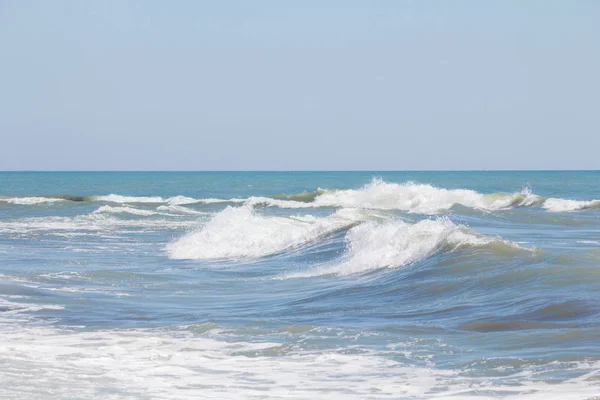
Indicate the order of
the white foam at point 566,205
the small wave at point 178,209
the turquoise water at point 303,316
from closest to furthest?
the turquoise water at point 303,316 < the white foam at point 566,205 < the small wave at point 178,209

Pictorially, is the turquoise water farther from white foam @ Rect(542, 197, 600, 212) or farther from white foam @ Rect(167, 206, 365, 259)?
white foam @ Rect(542, 197, 600, 212)

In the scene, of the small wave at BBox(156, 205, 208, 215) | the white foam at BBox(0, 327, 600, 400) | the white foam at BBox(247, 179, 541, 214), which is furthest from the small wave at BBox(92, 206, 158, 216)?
the white foam at BBox(0, 327, 600, 400)

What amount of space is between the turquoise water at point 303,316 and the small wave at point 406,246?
0.05 metres

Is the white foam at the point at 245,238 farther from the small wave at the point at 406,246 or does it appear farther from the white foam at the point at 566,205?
the white foam at the point at 566,205

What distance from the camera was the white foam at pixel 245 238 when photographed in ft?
69.6

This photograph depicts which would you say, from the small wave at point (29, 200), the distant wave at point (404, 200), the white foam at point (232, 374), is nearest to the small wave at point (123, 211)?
the distant wave at point (404, 200)

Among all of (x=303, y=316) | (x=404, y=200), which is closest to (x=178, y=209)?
(x=404, y=200)

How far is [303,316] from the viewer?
37.1 ft

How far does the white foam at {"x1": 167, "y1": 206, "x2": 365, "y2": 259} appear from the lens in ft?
69.6

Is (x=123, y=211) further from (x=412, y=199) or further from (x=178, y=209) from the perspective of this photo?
(x=412, y=199)

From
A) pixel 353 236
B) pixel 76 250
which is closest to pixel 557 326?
pixel 353 236

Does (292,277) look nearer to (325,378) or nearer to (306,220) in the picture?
(325,378)

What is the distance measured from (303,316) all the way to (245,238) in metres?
11.5

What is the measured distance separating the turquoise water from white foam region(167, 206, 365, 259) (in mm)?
72
